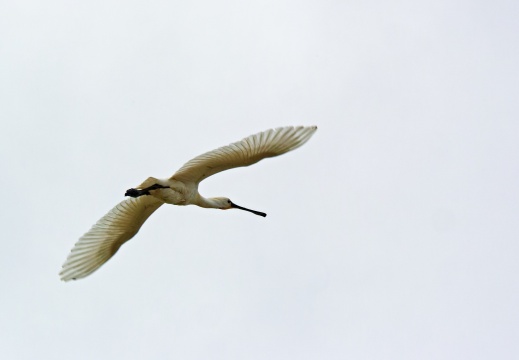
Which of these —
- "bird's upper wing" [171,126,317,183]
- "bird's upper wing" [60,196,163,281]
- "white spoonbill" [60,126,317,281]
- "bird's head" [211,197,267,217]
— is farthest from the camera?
"bird's head" [211,197,267,217]

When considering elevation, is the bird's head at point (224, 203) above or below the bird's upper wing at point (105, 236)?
above

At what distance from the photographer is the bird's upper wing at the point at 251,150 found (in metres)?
17.6

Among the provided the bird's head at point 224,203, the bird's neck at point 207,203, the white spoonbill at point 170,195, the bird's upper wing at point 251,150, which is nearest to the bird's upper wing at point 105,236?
the white spoonbill at point 170,195

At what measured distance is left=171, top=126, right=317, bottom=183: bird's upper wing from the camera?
17594 mm

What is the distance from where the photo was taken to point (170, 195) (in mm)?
18766

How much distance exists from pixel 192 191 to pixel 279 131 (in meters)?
2.19

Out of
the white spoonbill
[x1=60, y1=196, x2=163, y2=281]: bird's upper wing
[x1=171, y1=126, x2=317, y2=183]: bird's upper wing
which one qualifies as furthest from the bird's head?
[x1=171, y1=126, x2=317, y2=183]: bird's upper wing

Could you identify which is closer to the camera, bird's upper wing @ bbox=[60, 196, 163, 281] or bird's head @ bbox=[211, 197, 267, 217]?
bird's upper wing @ bbox=[60, 196, 163, 281]

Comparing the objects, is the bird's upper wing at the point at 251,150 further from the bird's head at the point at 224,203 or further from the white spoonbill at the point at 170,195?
the bird's head at the point at 224,203

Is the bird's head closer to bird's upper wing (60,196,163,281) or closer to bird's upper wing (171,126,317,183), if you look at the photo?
bird's upper wing (60,196,163,281)

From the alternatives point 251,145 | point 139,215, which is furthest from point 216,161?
point 139,215

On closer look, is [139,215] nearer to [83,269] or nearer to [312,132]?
[83,269]

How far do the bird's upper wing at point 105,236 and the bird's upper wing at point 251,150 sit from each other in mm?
1489

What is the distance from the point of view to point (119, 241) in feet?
65.7
